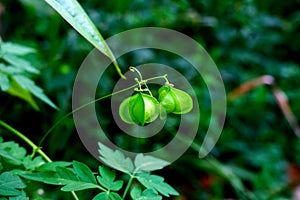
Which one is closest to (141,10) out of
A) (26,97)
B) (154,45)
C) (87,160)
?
(154,45)

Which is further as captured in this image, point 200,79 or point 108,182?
point 200,79

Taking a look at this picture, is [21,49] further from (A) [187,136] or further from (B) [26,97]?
(A) [187,136]

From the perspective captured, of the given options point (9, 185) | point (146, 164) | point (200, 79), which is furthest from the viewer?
point (200, 79)

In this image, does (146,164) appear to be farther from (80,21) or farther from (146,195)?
(80,21)

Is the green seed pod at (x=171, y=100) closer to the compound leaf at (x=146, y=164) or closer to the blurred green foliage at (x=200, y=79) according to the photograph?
the compound leaf at (x=146, y=164)

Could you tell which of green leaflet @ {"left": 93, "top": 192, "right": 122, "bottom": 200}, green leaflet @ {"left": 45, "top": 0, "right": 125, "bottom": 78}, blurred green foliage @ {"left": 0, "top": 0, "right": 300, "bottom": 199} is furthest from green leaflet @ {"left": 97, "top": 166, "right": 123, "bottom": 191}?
blurred green foliage @ {"left": 0, "top": 0, "right": 300, "bottom": 199}

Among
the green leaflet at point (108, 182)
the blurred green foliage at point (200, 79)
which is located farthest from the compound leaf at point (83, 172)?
the blurred green foliage at point (200, 79)

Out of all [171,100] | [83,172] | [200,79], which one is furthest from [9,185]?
[200,79]

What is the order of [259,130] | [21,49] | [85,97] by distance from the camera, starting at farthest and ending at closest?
[259,130] → [85,97] → [21,49]
